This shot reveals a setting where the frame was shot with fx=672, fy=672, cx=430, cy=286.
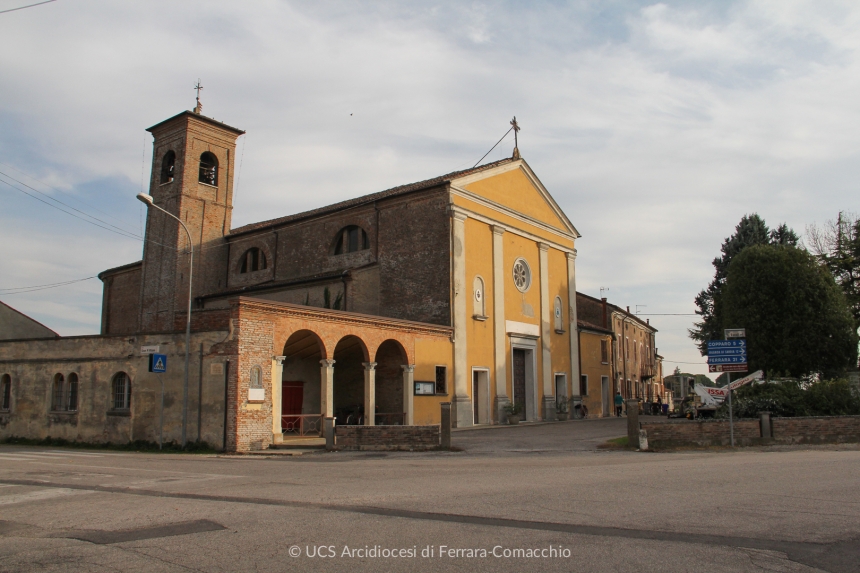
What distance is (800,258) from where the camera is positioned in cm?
3228

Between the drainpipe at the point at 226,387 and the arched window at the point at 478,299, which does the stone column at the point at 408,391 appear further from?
the drainpipe at the point at 226,387

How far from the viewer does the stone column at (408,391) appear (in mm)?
23922

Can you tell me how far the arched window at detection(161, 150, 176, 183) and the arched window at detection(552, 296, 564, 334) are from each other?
67.5ft

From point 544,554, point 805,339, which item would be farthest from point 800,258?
point 544,554

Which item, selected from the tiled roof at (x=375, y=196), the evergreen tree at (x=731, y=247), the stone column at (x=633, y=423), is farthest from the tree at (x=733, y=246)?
the stone column at (x=633, y=423)

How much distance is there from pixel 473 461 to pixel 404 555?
9.66 meters

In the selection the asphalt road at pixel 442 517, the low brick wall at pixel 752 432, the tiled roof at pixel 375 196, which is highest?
the tiled roof at pixel 375 196

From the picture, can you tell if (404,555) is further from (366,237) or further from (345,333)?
(366,237)

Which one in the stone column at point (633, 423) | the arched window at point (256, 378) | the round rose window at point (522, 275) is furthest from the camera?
the round rose window at point (522, 275)

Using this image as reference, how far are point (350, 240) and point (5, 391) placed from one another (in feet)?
48.5

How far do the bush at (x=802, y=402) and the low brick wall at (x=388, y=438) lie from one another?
28.8 feet

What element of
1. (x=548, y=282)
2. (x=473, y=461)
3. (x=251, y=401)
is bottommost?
(x=473, y=461)

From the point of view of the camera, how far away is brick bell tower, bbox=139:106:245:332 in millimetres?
33094

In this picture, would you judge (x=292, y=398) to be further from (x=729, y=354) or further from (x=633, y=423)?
(x=729, y=354)
